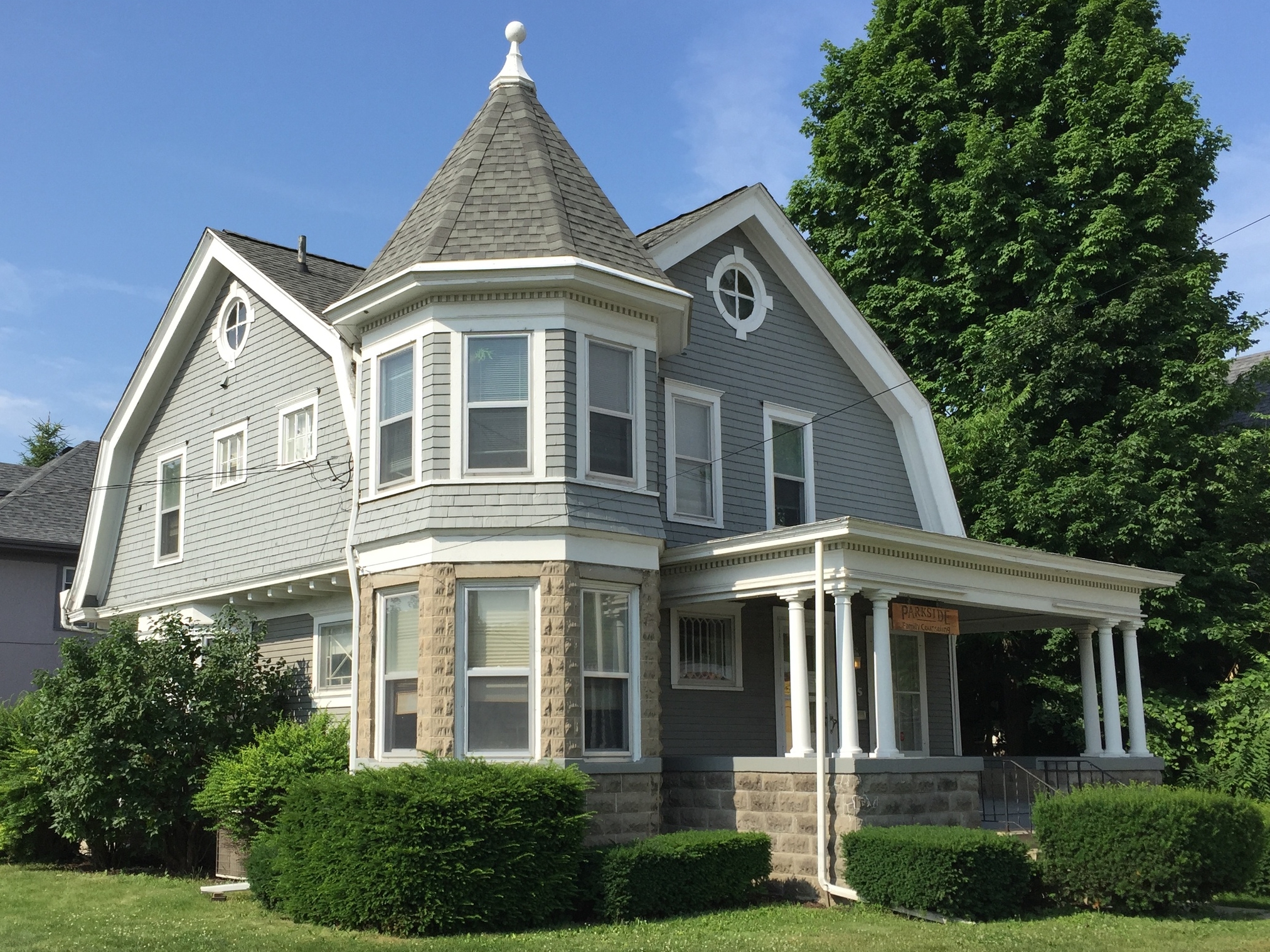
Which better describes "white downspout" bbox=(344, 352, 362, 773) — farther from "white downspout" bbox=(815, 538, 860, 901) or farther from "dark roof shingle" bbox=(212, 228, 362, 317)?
"white downspout" bbox=(815, 538, 860, 901)

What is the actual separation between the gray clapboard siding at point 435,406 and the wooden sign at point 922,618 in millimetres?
5421

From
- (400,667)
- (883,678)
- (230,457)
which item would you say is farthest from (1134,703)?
(230,457)

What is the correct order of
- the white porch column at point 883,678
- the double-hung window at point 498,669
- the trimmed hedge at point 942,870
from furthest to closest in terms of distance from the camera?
the white porch column at point 883,678
the double-hung window at point 498,669
the trimmed hedge at point 942,870

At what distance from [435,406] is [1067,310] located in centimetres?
1367

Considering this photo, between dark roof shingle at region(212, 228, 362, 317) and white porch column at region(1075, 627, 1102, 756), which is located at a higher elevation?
dark roof shingle at region(212, 228, 362, 317)

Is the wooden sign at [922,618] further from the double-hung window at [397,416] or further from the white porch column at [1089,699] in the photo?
the double-hung window at [397,416]

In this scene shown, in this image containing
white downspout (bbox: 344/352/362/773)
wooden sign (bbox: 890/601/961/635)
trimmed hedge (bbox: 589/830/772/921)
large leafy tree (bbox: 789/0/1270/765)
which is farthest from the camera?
large leafy tree (bbox: 789/0/1270/765)

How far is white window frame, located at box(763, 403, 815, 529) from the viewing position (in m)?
17.2

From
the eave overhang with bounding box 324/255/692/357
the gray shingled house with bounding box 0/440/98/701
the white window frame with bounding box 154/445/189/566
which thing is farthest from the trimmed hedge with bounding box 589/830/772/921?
the gray shingled house with bounding box 0/440/98/701

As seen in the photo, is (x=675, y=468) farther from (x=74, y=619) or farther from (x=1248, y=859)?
(x=74, y=619)

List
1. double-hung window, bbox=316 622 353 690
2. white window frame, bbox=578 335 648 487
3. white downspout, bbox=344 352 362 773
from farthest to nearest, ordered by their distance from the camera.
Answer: double-hung window, bbox=316 622 353 690 < white downspout, bbox=344 352 362 773 < white window frame, bbox=578 335 648 487

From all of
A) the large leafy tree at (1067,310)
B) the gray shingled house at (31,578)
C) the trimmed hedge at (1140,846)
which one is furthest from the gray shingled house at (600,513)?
the gray shingled house at (31,578)

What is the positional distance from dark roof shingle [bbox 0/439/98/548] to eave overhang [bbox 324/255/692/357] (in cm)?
1443

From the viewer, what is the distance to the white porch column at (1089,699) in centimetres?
1734
